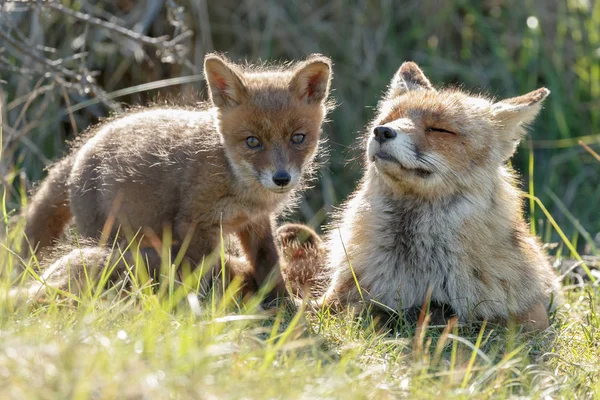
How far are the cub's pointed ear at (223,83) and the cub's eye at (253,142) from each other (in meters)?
0.26

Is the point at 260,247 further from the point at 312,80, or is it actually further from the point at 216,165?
the point at 312,80

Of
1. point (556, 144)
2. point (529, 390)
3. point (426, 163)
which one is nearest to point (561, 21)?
point (556, 144)

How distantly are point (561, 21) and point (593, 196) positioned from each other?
2.00 meters

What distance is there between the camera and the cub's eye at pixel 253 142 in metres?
5.02

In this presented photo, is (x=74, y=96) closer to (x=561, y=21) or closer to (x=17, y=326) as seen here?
(x=17, y=326)

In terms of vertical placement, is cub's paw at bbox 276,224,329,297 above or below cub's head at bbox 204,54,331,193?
below

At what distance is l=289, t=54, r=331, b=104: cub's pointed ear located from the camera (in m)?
5.20

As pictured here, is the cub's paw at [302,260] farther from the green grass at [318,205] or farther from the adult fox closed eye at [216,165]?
the green grass at [318,205]

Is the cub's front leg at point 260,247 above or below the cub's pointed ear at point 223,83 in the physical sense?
below

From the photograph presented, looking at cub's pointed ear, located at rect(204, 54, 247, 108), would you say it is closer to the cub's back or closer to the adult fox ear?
the cub's back

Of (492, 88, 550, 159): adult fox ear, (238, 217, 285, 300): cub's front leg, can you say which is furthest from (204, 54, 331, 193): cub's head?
(492, 88, 550, 159): adult fox ear

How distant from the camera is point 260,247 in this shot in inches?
213

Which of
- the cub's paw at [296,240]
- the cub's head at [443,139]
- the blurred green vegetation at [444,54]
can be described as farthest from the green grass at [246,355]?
the blurred green vegetation at [444,54]

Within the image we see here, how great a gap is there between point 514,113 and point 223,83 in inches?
71.7
